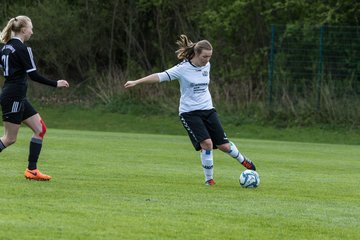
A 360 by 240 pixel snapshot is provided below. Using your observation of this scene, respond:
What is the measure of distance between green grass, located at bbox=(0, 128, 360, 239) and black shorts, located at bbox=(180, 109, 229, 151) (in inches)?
24.0

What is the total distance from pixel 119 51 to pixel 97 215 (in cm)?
3474

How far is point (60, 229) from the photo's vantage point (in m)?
7.77

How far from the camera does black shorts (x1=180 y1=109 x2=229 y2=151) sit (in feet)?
39.7

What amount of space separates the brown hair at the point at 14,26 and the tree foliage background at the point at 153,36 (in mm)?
21276

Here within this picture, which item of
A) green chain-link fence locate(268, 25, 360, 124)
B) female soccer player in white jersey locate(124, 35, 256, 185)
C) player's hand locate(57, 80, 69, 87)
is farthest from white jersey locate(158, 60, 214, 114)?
green chain-link fence locate(268, 25, 360, 124)

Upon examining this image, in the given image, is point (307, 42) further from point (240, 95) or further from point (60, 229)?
point (60, 229)

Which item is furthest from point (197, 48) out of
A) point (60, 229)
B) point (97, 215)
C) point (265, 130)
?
point (265, 130)

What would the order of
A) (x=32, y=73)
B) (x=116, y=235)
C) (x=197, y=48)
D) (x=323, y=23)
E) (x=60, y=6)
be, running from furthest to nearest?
1. (x=60, y=6)
2. (x=323, y=23)
3. (x=197, y=48)
4. (x=32, y=73)
5. (x=116, y=235)

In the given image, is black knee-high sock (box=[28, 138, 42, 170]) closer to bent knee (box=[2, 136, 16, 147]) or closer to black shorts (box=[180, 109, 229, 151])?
bent knee (box=[2, 136, 16, 147])

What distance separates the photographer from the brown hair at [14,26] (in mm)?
11438

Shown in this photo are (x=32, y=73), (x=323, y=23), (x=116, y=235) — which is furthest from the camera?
(x=323, y=23)

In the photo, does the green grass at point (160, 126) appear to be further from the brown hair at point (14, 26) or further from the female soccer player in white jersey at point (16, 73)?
the brown hair at point (14, 26)

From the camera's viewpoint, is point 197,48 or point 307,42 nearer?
point 197,48

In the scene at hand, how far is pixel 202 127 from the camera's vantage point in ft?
39.8
